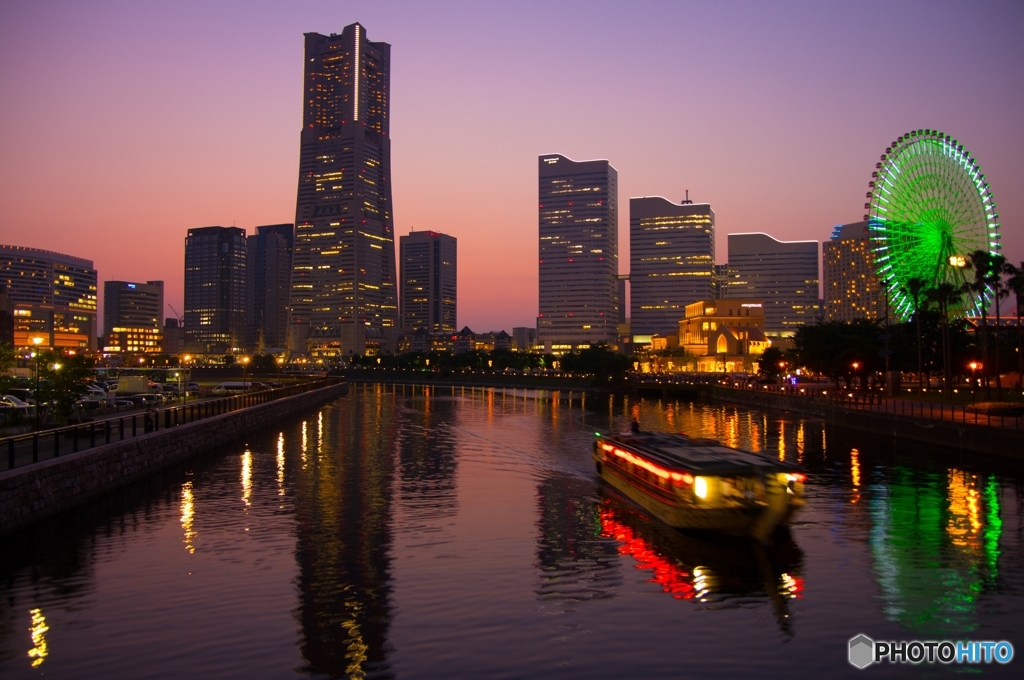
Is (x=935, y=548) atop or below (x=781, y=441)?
atop

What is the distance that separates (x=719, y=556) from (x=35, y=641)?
17.5 meters

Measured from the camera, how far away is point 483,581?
2117 cm

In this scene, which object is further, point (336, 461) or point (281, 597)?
point (336, 461)

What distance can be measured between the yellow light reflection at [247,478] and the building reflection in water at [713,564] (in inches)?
589

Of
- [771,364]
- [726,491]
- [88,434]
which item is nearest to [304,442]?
[88,434]

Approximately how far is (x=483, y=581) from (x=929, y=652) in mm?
10376

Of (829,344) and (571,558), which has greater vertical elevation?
(829,344)

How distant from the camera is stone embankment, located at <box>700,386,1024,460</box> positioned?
151ft

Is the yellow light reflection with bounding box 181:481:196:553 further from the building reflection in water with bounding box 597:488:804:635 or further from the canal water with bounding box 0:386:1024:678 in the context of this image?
the building reflection in water with bounding box 597:488:804:635

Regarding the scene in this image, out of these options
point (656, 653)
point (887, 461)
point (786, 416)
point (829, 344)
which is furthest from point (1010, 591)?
point (829, 344)

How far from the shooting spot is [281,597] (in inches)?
767

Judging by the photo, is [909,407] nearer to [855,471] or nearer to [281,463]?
[855,471]

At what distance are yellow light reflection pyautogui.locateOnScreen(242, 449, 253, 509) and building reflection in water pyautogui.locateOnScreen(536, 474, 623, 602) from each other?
1220 cm

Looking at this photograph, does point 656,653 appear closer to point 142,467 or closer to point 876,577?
point 876,577
